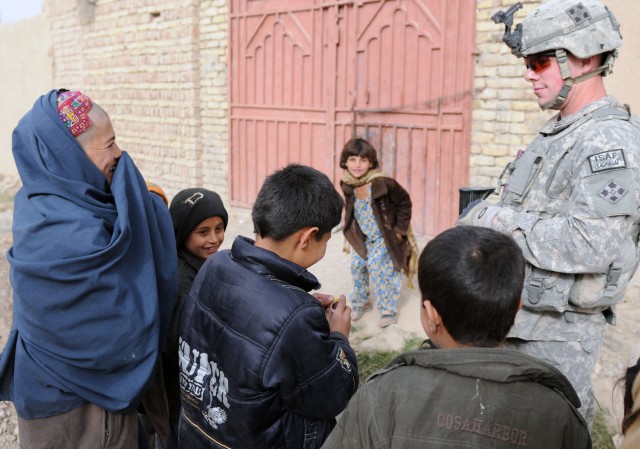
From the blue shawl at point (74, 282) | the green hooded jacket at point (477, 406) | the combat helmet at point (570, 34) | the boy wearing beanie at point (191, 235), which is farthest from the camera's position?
the boy wearing beanie at point (191, 235)

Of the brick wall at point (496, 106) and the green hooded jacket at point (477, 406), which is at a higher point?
the brick wall at point (496, 106)

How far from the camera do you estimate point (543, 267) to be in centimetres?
192

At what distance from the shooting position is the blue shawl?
172cm

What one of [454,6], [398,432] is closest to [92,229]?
[398,432]

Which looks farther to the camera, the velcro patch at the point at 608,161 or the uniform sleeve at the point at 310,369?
the velcro patch at the point at 608,161

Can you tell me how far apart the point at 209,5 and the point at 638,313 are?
21.0ft

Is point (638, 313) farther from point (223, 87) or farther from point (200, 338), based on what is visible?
point (223, 87)

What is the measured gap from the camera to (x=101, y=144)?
1885 mm

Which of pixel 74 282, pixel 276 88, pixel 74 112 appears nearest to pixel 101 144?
pixel 74 112

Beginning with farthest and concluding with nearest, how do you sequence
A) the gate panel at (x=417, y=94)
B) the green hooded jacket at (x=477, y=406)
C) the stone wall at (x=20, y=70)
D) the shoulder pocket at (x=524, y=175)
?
the stone wall at (x=20, y=70) → the gate panel at (x=417, y=94) → the shoulder pocket at (x=524, y=175) → the green hooded jacket at (x=477, y=406)

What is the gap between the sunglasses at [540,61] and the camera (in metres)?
2.02

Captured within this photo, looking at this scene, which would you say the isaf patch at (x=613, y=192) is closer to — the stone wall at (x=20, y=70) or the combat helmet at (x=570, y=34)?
the combat helmet at (x=570, y=34)

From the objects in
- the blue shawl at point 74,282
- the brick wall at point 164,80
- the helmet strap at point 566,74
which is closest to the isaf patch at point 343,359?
the blue shawl at point 74,282

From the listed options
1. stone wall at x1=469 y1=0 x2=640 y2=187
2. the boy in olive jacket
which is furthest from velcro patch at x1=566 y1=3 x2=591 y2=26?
stone wall at x1=469 y1=0 x2=640 y2=187
